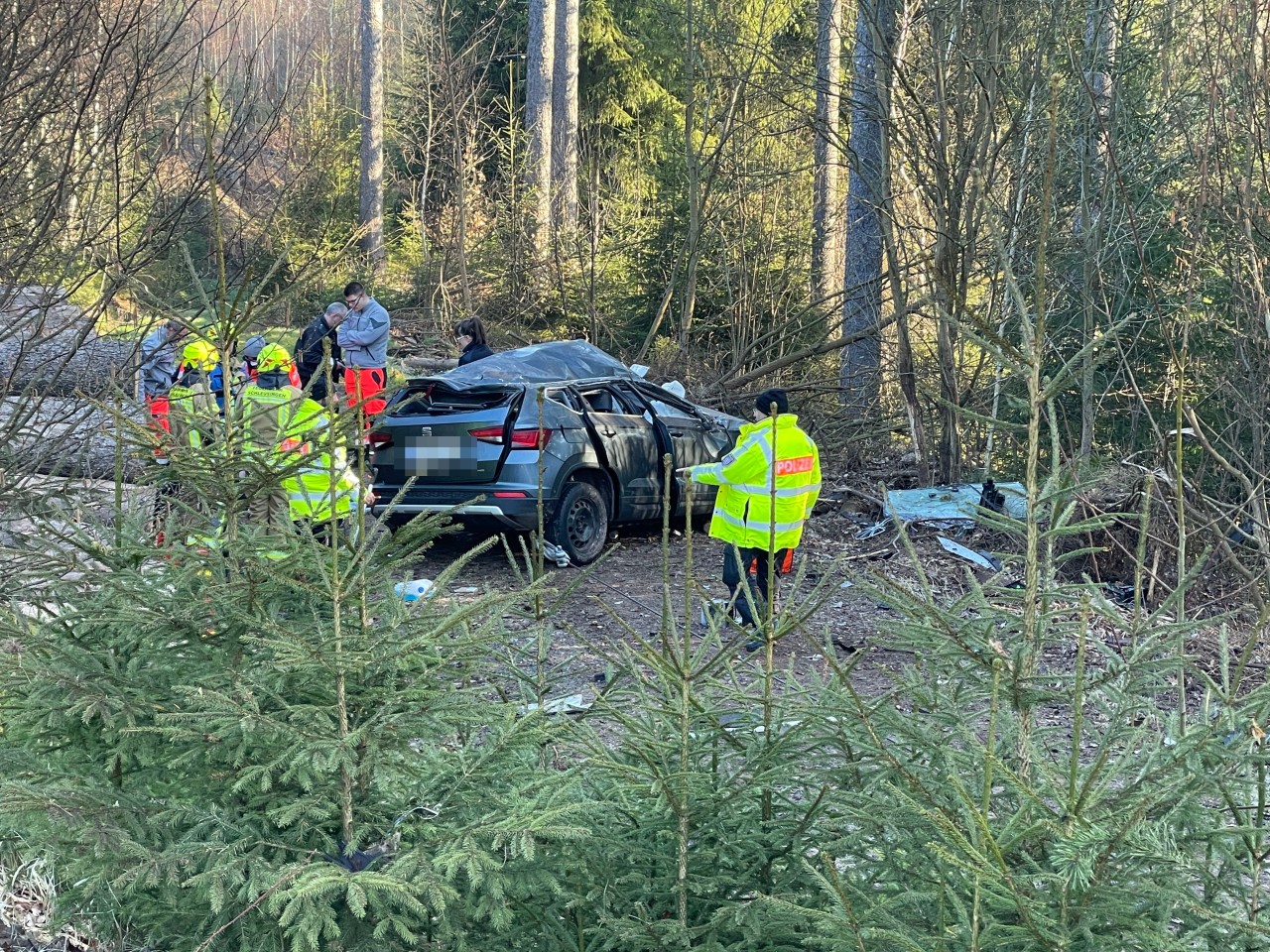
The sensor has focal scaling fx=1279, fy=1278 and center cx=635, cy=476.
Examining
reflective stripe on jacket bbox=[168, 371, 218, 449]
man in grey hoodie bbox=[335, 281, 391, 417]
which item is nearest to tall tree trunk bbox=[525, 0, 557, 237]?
man in grey hoodie bbox=[335, 281, 391, 417]

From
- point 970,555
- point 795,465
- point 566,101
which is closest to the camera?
point 795,465

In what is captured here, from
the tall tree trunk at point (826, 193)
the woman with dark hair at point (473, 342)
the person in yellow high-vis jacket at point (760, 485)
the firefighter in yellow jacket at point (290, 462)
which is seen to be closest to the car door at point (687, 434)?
the woman with dark hair at point (473, 342)

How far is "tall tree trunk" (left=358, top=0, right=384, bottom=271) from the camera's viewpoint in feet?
86.6

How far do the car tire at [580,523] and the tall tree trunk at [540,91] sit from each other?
12737 mm

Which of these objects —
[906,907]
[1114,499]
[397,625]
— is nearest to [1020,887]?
[906,907]

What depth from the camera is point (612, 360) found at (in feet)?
39.1

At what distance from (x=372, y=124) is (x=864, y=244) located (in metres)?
14.6

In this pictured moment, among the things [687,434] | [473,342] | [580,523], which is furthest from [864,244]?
[580,523]

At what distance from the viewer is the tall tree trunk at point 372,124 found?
26.4 metres

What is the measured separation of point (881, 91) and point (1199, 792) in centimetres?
1090

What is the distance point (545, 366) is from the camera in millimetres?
11148

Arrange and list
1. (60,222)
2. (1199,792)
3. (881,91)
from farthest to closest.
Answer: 1. (881,91)
2. (60,222)
3. (1199,792)

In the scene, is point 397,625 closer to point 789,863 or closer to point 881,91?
point 789,863

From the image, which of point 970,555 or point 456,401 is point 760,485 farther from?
point 970,555
